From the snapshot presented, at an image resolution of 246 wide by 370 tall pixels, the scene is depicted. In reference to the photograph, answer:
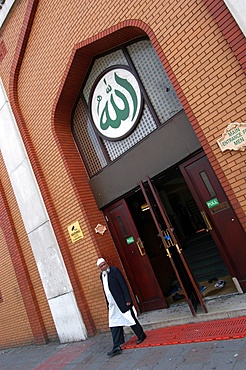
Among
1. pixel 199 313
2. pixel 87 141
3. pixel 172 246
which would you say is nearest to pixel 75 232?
pixel 87 141

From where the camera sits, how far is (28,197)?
777 centimetres

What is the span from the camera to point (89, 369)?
196 inches

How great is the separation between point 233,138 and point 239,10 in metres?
1.59

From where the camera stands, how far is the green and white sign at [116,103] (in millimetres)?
6086

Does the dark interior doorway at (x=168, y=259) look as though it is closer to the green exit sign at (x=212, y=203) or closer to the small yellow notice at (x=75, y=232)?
the green exit sign at (x=212, y=203)

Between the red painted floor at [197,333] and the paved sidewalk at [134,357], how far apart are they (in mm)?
101

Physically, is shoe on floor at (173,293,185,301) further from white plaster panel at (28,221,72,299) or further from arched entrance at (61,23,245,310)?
white plaster panel at (28,221,72,299)

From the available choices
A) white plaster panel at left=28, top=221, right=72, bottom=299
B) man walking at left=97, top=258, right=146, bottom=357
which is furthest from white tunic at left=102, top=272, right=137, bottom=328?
white plaster panel at left=28, top=221, right=72, bottom=299

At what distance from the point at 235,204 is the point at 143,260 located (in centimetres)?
267

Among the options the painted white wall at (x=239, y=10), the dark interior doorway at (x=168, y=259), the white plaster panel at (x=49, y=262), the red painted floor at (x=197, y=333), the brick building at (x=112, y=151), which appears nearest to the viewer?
the painted white wall at (x=239, y=10)

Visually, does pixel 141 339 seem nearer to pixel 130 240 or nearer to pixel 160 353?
pixel 160 353

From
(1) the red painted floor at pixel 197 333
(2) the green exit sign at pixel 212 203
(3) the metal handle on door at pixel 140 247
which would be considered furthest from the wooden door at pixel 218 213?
(3) the metal handle on door at pixel 140 247

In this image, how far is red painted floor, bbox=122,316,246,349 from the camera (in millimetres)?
4090

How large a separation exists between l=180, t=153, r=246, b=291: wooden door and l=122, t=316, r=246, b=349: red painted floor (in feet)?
2.85
